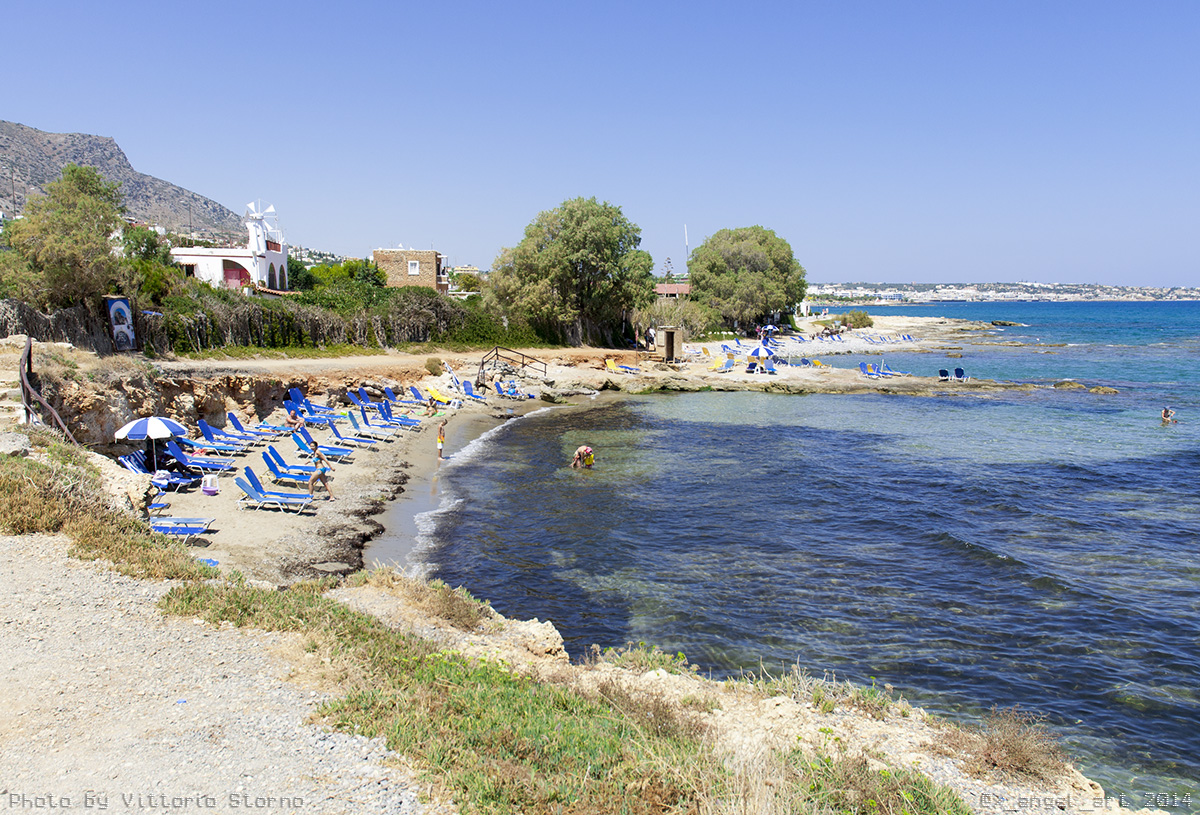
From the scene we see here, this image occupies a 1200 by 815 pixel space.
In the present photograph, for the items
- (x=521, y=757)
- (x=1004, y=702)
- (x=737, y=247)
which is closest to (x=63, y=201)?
(x=521, y=757)

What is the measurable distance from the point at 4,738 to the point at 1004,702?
905 centimetres

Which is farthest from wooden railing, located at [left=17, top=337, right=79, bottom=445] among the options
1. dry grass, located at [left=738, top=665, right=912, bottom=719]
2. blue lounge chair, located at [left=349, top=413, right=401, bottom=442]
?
dry grass, located at [left=738, top=665, right=912, bottom=719]

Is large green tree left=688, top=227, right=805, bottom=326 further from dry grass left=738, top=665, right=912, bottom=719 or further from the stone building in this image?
dry grass left=738, top=665, right=912, bottom=719

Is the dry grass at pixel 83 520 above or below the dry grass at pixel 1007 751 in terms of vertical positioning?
above

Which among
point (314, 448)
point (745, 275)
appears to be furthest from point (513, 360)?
point (745, 275)

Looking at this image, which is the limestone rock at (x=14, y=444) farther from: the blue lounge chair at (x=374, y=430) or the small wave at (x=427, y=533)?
the blue lounge chair at (x=374, y=430)

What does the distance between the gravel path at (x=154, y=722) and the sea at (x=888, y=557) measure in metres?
4.27

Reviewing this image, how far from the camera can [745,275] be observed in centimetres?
6488

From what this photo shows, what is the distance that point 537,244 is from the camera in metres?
43.9

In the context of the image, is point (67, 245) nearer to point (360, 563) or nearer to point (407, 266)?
point (360, 563)

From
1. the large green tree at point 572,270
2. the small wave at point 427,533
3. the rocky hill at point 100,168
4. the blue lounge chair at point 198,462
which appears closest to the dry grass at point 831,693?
the small wave at point 427,533

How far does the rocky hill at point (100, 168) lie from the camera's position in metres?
99.6

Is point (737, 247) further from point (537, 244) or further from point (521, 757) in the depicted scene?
point (521, 757)

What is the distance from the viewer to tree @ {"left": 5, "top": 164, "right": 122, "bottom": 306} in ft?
71.2
